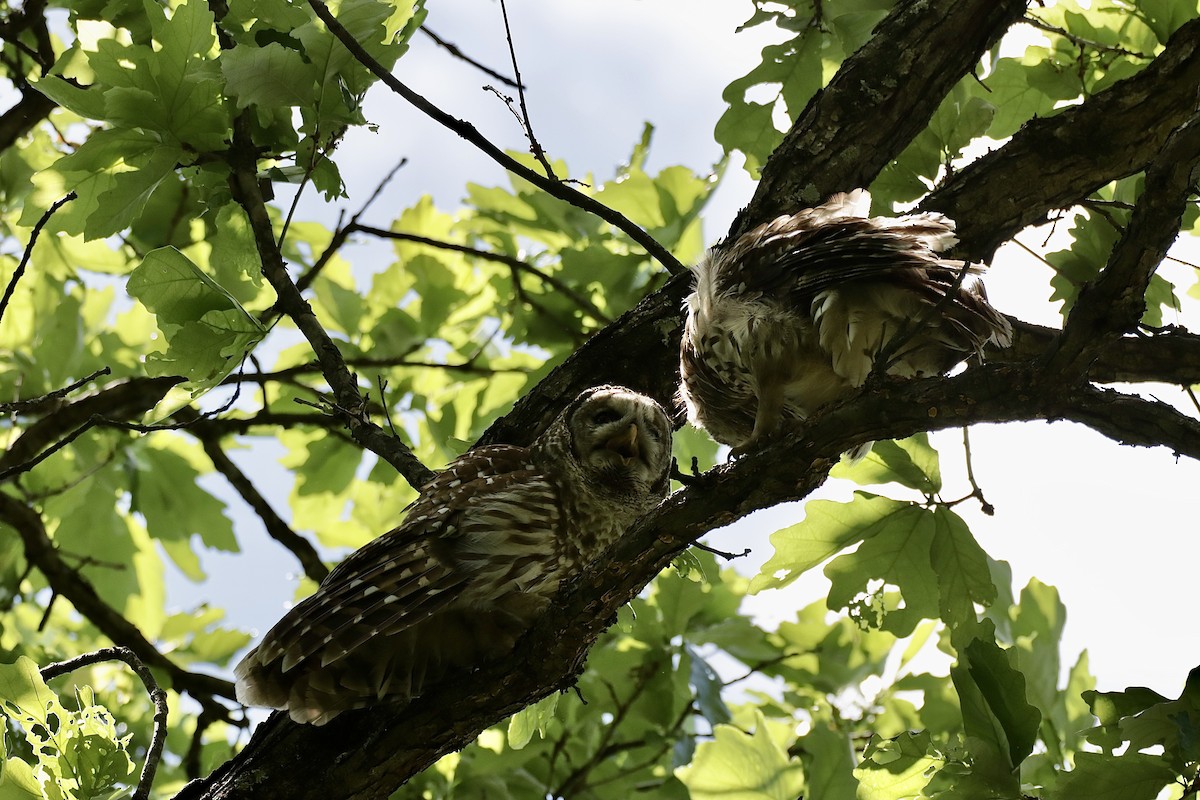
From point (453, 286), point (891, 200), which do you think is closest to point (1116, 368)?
point (891, 200)

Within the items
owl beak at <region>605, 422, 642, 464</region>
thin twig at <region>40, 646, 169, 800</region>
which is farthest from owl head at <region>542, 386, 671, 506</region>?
thin twig at <region>40, 646, 169, 800</region>

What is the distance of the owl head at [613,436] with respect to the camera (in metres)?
3.09

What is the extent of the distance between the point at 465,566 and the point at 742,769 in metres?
1.12

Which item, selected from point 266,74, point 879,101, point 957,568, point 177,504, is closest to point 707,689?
point 957,568

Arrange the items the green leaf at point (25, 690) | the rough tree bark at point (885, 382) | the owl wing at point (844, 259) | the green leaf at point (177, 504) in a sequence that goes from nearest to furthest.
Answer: the rough tree bark at point (885, 382) → the owl wing at point (844, 259) → the green leaf at point (25, 690) → the green leaf at point (177, 504)

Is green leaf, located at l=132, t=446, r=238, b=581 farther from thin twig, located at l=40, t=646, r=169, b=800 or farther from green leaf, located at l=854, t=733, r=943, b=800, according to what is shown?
green leaf, located at l=854, t=733, r=943, b=800

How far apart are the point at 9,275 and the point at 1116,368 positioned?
4186mm

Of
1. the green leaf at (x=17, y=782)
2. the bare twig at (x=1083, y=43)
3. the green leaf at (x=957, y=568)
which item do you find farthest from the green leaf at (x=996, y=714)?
the green leaf at (x=17, y=782)

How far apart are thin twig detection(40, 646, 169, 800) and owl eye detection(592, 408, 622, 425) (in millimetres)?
1339

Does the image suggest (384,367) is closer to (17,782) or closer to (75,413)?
(75,413)

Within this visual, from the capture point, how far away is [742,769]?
3.14 metres

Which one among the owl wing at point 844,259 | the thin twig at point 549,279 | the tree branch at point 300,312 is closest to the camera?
the owl wing at point 844,259

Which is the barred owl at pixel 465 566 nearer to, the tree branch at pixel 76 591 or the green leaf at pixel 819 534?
the green leaf at pixel 819 534

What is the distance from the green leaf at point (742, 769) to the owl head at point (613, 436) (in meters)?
0.73
